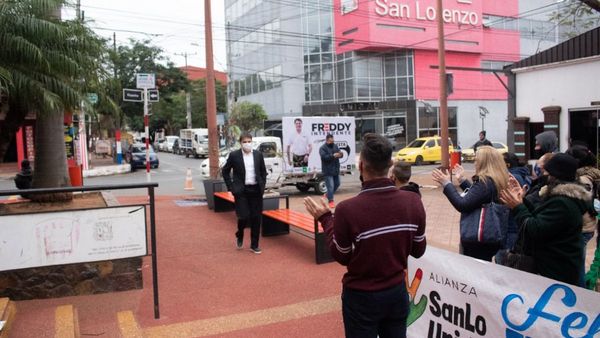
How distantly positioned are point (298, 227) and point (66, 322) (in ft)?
12.3

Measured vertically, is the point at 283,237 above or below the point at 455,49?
below

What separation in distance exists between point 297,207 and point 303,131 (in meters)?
3.37

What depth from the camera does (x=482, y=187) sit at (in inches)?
176

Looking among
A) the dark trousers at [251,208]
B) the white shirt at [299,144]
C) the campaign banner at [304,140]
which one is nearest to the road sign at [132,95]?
the campaign banner at [304,140]

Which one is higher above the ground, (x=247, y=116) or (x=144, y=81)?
(x=247, y=116)

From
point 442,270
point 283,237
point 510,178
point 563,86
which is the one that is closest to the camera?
point 442,270

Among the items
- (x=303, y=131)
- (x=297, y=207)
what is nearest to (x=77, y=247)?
(x=297, y=207)

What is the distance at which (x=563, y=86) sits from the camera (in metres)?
14.0

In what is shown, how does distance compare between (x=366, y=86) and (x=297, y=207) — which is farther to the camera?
(x=366, y=86)

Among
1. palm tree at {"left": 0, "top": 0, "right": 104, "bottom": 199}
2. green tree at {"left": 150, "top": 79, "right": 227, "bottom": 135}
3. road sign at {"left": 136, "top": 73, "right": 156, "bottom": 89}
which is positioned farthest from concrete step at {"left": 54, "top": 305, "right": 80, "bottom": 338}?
green tree at {"left": 150, "top": 79, "right": 227, "bottom": 135}

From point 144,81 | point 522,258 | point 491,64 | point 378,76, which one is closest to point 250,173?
point 522,258

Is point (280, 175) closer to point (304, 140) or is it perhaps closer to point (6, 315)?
point (304, 140)

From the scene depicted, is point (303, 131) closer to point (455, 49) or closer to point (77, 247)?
point (77, 247)

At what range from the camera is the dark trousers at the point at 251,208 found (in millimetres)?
8008
